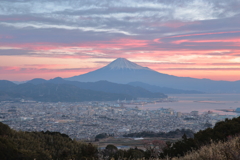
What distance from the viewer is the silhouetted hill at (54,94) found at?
351ft

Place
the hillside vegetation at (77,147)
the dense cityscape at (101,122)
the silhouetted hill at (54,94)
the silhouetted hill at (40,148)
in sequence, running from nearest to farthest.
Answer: the silhouetted hill at (40,148), the hillside vegetation at (77,147), the dense cityscape at (101,122), the silhouetted hill at (54,94)

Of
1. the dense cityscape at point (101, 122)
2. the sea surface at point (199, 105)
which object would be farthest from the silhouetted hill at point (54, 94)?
the dense cityscape at point (101, 122)

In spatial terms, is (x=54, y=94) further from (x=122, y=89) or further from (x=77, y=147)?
(x=77, y=147)

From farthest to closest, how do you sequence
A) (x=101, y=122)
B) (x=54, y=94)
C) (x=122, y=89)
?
1. (x=122, y=89)
2. (x=54, y=94)
3. (x=101, y=122)

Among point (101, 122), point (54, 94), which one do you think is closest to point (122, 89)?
point (54, 94)

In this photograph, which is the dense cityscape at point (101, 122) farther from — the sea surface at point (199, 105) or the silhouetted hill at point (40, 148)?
the sea surface at point (199, 105)

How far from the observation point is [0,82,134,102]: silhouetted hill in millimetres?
107125

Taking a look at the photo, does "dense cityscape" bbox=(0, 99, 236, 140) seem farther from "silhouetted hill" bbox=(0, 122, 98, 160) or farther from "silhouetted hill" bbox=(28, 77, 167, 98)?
"silhouetted hill" bbox=(28, 77, 167, 98)

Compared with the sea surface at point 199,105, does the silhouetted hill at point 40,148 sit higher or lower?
higher

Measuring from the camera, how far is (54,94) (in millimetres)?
114375

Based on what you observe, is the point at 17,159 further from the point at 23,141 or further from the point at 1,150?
the point at 23,141

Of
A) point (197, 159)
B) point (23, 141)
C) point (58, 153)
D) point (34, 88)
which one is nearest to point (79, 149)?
point (58, 153)

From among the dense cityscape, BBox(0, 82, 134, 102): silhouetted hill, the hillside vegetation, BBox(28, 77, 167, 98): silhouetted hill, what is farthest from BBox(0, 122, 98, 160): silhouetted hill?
BBox(28, 77, 167, 98): silhouetted hill

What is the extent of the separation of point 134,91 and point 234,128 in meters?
129
